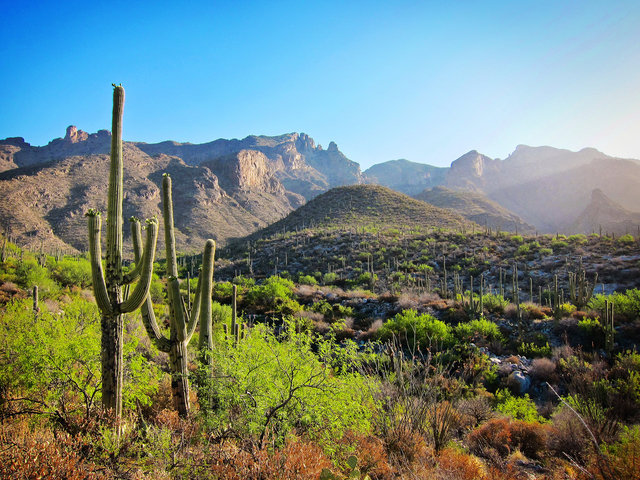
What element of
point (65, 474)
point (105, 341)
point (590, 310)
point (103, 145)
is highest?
point (103, 145)

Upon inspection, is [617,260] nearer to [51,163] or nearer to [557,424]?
[557,424]

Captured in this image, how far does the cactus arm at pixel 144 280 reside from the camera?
5218 mm

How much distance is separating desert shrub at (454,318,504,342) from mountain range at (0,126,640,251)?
27.8 m

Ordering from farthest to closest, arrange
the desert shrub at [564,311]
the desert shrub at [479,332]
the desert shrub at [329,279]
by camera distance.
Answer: the desert shrub at [329,279]
the desert shrub at [564,311]
the desert shrub at [479,332]

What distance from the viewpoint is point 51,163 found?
66.2 meters

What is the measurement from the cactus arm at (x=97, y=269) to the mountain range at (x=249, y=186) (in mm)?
38879

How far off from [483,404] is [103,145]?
152535 mm

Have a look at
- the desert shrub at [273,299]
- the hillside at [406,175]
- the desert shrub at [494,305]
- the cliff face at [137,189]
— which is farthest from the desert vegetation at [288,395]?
the hillside at [406,175]

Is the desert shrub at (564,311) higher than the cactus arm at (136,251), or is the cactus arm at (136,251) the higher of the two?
the cactus arm at (136,251)

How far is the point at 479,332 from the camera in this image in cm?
1249

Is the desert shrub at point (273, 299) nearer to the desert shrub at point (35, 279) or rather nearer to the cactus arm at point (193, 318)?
the desert shrub at point (35, 279)

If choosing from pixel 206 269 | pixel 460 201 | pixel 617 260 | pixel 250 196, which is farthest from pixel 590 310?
pixel 250 196

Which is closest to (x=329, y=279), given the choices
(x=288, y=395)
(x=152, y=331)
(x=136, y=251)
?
(x=136, y=251)

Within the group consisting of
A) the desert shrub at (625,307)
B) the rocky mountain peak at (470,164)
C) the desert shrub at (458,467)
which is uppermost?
the rocky mountain peak at (470,164)
